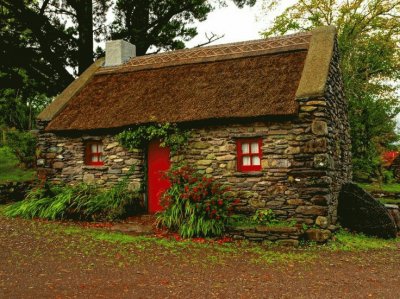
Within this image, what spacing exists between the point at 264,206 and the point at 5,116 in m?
14.8

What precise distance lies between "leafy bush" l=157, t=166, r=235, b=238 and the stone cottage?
2.41 feet

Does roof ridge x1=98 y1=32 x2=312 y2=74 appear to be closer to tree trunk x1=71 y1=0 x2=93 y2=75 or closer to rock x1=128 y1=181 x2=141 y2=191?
tree trunk x1=71 y1=0 x2=93 y2=75

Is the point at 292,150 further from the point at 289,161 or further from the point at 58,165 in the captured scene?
the point at 58,165

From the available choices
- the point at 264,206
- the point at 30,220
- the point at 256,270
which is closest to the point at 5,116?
the point at 30,220

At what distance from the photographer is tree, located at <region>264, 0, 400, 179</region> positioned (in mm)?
13773

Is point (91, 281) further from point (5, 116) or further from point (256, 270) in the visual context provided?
point (5, 116)

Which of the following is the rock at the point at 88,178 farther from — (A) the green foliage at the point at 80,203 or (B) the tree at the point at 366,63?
(B) the tree at the point at 366,63

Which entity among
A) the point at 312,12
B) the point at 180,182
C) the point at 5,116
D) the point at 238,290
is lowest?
the point at 238,290

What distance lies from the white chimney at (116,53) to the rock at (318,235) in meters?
8.93

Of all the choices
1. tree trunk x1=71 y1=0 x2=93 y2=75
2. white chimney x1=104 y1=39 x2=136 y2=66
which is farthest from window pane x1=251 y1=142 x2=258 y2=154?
tree trunk x1=71 y1=0 x2=93 y2=75

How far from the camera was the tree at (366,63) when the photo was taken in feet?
45.2

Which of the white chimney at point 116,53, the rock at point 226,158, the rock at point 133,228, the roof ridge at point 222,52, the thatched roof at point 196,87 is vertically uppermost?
the white chimney at point 116,53

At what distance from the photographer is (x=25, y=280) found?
18.6 ft

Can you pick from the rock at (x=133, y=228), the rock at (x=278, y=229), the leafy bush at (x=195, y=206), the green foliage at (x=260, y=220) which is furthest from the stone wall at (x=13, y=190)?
the rock at (x=278, y=229)
